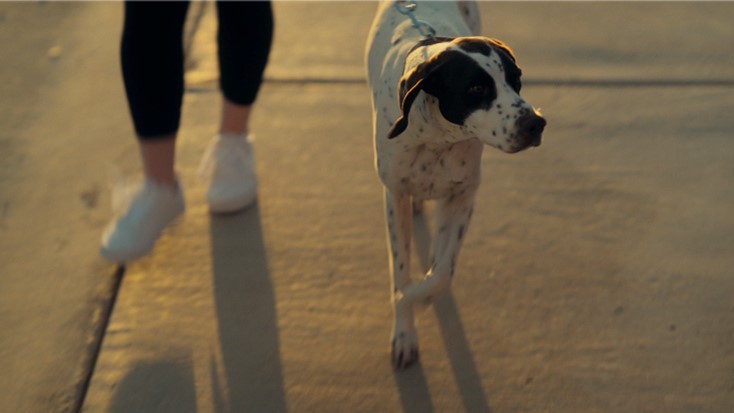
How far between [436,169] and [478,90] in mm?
436

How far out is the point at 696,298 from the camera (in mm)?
3453

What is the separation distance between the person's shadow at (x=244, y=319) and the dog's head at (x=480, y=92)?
3.42ft

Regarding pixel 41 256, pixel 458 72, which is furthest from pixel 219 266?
pixel 458 72

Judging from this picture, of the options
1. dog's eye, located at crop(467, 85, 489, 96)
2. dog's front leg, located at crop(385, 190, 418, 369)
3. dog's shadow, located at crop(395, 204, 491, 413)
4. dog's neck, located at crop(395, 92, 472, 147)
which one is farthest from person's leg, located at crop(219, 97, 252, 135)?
dog's eye, located at crop(467, 85, 489, 96)

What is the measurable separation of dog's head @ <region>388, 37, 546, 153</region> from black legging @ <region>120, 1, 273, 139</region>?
1.25 meters

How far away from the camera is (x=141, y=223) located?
3.69m

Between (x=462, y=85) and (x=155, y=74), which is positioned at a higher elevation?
Answer: (x=462, y=85)

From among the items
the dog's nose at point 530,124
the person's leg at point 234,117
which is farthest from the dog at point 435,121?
the person's leg at point 234,117

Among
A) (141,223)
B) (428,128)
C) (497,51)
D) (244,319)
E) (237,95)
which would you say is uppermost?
(497,51)

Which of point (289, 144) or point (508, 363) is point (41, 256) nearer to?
point (289, 144)

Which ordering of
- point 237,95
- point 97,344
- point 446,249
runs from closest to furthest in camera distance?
1. point 446,249
2. point 97,344
3. point 237,95

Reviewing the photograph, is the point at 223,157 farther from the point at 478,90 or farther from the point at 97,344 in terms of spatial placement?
the point at 478,90

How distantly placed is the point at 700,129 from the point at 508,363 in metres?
1.82

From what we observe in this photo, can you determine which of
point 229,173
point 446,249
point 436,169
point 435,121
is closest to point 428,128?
point 435,121
